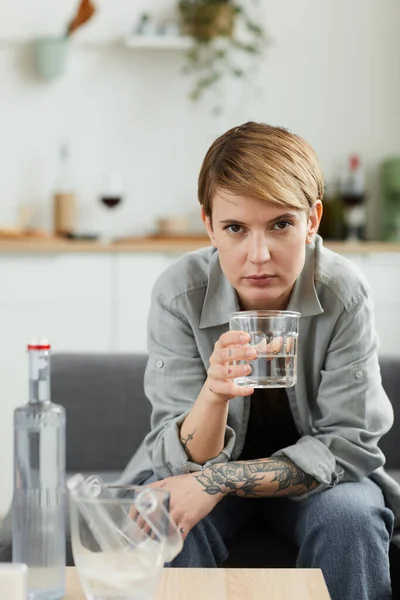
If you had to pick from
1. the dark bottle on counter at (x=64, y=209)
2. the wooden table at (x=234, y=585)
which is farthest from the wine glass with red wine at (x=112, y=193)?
the wooden table at (x=234, y=585)

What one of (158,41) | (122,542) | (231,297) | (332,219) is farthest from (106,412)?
(158,41)

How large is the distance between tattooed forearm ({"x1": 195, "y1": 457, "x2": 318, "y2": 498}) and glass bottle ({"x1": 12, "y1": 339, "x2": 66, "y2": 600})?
0.52 m

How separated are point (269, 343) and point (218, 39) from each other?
317 cm

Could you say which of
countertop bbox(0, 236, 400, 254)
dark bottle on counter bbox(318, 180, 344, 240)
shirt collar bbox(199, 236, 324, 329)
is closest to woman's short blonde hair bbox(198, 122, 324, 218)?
shirt collar bbox(199, 236, 324, 329)

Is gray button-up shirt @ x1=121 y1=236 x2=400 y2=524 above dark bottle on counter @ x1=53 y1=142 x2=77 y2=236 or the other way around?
the other way around

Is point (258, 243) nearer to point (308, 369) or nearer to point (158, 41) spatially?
point (308, 369)

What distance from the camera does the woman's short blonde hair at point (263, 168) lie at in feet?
5.81

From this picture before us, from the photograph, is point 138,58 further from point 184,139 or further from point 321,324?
point 321,324

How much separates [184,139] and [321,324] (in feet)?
9.05

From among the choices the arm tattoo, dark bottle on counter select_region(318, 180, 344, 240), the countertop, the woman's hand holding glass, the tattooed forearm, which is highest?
dark bottle on counter select_region(318, 180, 344, 240)

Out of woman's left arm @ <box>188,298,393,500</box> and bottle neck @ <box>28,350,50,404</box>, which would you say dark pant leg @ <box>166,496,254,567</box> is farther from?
bottle neck @ <box>28,350,50,404</box>

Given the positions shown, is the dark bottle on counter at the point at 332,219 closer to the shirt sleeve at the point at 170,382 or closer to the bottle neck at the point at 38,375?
the shirt sleeve at the point at 170,382

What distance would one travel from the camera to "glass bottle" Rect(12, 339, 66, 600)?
131cm

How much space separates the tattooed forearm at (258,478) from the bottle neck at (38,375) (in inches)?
22.4
